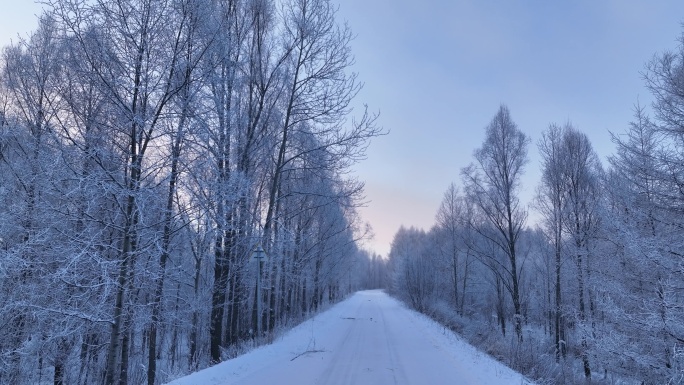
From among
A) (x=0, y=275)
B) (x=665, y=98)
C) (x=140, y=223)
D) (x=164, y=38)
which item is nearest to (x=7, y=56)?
(x=0, y=275)

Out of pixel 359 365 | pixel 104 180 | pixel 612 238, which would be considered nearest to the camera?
pixel 104 180

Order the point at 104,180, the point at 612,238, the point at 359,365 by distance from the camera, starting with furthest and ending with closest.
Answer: the point at 612,238 → the point at 359,365 → the point at 104,180

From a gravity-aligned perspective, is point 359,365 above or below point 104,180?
below

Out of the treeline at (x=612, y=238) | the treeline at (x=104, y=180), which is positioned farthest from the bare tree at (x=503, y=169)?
the treeline at (x=104, y=180)

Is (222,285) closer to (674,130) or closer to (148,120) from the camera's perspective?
(148,120)

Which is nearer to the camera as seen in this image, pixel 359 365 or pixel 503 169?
pixel 359 365

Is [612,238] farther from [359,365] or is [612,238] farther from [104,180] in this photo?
[104,180]

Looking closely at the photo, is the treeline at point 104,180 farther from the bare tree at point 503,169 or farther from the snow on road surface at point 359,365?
the bare tree at point 503,169

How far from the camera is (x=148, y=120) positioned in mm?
6590

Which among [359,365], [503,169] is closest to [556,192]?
[503,169]

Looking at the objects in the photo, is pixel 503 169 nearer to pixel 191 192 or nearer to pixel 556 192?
pixel 556 192

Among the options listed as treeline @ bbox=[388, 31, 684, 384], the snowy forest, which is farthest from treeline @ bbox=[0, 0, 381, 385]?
treeline @ bbox=[388, 31, 684, 384]

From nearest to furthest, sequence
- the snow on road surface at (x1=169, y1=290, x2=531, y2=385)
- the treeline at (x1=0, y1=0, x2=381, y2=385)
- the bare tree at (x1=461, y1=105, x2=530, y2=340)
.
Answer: the treeline at (x1=0, y1=0, x2=381, y2=385) → the snow on road surface at (x1=169, y1=290, x2=531, y2=385) → the bare tree at (x1=461, y1=105, x2=530, y2=340)

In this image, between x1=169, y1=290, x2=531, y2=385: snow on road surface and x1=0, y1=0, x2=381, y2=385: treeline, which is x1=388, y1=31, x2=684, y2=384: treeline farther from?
x1=0, y1=0, x2=381, y2=385: treeline
